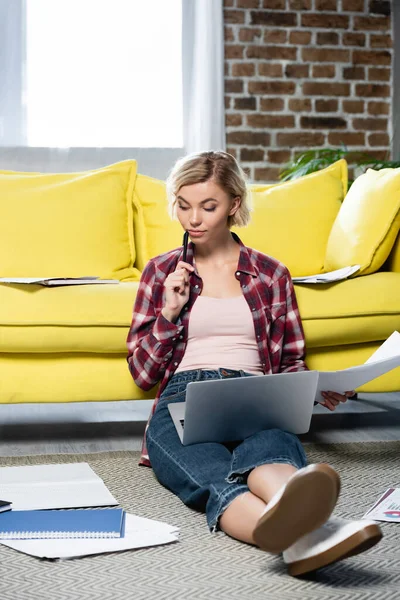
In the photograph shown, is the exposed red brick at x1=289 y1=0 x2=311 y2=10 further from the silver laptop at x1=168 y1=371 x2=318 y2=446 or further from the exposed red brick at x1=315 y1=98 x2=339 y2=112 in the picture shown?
the silver laptop at x1=168 y1=371 x2=318 y2=446

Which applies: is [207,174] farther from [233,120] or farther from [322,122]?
[322,122]

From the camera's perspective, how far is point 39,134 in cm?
397

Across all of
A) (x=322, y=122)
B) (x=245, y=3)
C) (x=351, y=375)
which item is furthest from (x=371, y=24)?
(x=351, y=375)

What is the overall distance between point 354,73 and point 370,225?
2.00 metres

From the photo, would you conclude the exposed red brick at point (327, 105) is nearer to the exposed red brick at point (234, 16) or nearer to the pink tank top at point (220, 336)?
the exposed red brick at point (234, 16)

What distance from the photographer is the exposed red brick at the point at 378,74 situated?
4.28 metres

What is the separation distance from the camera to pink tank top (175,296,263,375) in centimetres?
190

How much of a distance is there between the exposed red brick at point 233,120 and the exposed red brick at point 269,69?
25 cm

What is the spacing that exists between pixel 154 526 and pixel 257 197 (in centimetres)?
150

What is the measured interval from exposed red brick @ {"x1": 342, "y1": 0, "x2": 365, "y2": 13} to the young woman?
264 cm

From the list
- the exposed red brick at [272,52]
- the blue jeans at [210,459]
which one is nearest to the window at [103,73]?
the exposed red brick at [272,52]

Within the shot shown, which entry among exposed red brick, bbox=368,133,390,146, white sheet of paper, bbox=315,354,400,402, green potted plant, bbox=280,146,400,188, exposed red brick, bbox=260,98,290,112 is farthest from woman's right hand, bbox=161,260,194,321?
exposed red brick, bbox=368,133,390,146

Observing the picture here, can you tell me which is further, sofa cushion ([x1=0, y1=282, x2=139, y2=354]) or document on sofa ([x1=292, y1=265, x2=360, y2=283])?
document on sofa ([x1=292, y1=265, x2=360, y2=283])

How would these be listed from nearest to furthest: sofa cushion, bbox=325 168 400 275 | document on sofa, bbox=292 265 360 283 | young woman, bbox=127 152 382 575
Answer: young woman, bbox=127 152 382 575
document on sofa, bbox=292 265 360 283
sofa cushion, bbox=325 168 400 275
